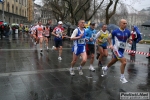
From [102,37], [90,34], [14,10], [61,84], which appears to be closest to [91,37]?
[90,34]

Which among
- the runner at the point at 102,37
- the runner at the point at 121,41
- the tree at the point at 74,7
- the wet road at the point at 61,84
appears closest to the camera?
the wet road at the point at 61,84

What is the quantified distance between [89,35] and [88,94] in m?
2.98

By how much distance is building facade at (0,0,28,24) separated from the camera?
4934cm

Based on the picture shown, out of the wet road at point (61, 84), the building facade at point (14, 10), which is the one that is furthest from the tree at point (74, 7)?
the wet road at point (61, 84)

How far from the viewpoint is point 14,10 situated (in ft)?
189

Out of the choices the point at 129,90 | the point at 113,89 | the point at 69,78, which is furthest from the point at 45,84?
the point at 129,90

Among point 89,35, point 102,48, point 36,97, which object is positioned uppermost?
point 89,35

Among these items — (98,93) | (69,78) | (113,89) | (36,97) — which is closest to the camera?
(36,97)

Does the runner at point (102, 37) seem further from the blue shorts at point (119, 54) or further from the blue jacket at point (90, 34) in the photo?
the blue shorts at point (119, 54)

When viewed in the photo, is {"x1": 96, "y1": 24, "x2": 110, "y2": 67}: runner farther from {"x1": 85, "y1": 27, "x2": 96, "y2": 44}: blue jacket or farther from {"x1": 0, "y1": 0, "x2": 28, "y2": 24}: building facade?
{"x1": 0, "y1": 0, "x2": 28, "y2": 24}: building facade

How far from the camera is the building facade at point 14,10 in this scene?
4934cm

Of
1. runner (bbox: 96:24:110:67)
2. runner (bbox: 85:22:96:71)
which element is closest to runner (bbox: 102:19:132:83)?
runner (bbox: 85:22:96:71)

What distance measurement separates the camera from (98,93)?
4805 millimetres

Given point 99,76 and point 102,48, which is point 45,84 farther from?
point 102,48
